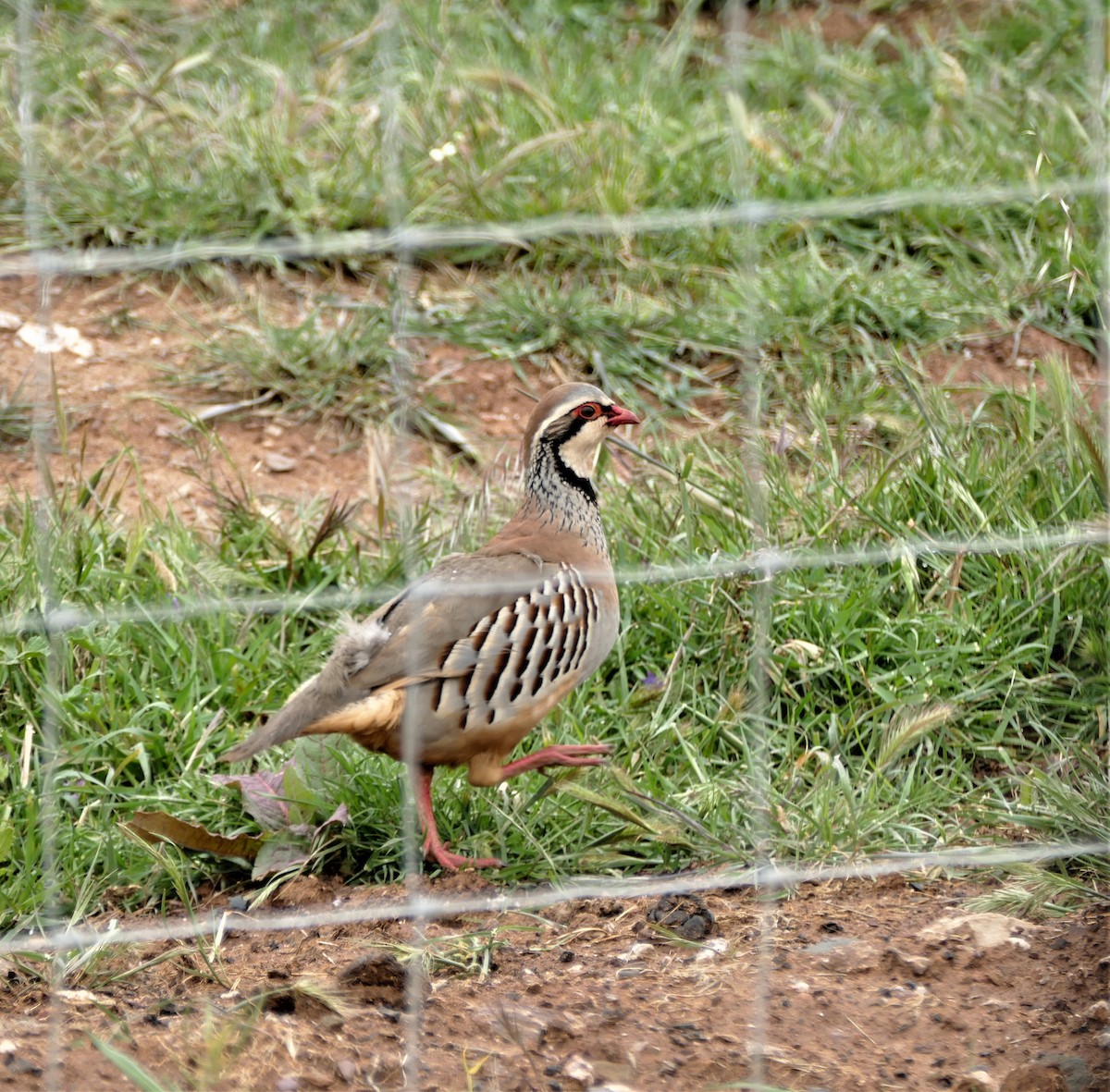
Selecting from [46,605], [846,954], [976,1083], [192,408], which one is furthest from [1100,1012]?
[192,408]

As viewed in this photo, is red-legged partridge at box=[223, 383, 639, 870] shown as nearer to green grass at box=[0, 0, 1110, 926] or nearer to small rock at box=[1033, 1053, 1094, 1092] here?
green grass at box=[0, 0, 1110, 926]

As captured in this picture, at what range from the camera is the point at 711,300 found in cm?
514

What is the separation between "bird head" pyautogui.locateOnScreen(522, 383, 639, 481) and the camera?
3.48 meters

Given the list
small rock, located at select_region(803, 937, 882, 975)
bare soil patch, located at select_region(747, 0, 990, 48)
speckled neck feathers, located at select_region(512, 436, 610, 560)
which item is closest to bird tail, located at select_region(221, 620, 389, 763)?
speckled neck feathers, located at select_region(512, 436, 610, 560)

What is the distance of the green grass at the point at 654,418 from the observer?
3533mm

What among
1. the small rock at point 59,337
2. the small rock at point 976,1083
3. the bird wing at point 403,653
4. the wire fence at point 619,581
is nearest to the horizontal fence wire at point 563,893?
the wire fence at point 619,581

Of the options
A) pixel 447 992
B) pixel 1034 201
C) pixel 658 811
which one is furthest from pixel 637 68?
pixel 447 992

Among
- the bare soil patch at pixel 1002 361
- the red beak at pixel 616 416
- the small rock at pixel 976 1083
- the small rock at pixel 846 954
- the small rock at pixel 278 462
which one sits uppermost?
the red beak at pixel 616 416

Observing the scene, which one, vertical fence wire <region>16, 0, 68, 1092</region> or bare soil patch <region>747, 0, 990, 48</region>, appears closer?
vertical fence wire <region>16, 0, 68, 1092</region>

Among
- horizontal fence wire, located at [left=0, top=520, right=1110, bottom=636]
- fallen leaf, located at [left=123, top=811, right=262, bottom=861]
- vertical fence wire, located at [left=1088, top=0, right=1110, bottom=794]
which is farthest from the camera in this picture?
vertical fence wire, located at [left=1088, top=0, right=1110, bottom=794]

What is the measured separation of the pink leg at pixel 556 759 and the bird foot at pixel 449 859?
18 centimetres

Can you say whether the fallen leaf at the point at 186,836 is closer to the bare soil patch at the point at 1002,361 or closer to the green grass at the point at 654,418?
the green grass at the point at 654,418

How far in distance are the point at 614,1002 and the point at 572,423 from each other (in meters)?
1.22

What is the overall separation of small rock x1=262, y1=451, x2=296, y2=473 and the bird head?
52.5 inches
